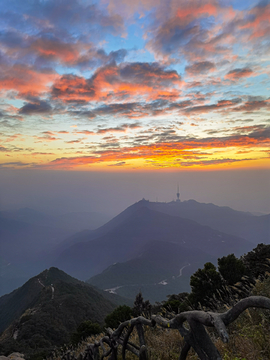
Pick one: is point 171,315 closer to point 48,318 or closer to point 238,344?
point 238,344

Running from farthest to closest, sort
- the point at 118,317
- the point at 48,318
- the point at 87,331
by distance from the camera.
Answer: the point at 48,318, the point at 87,331, the point at 118,317

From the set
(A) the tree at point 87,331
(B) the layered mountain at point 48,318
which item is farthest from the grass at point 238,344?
(B) the layered mountain at point 48,318

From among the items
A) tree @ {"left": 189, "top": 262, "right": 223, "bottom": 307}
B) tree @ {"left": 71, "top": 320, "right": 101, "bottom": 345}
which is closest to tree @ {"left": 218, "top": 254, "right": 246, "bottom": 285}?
tree @ {"left": 189, "top": 262, "right": 223, "bottom": 307}

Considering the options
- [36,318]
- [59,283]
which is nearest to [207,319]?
[36,318]

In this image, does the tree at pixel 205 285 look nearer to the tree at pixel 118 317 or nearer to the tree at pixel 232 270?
the tree at pixel 232 270

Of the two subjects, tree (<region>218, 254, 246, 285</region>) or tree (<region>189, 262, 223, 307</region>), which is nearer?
tree (<region>189, 262, 223, 307</region>)

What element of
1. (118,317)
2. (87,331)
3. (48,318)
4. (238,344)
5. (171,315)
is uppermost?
(238,344)

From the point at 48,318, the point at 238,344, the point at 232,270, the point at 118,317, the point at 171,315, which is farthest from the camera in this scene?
the point at 48,318

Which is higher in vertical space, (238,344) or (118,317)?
(238,344)

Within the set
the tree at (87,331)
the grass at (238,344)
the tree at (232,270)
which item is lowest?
the tree at (87,331)

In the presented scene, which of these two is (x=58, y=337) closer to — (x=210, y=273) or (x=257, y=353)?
(x=210, y=273)

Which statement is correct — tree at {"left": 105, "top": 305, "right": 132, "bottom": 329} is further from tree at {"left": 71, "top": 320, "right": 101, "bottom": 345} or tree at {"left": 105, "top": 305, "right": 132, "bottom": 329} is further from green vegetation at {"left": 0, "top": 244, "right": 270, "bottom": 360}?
tree at {"left": 71, "top": 320, "right": 101, "bottom": 345}

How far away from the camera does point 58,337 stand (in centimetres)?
4891

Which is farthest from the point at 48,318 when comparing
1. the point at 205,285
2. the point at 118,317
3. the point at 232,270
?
the point at 232,270
